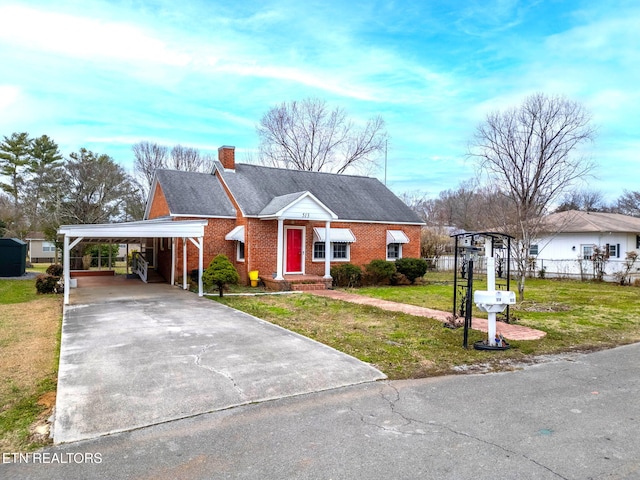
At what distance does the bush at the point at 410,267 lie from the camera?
2039cm

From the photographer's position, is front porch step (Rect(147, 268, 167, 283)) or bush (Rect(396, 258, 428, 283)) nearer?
front porch step (Rect(147, 268, 167, 283))

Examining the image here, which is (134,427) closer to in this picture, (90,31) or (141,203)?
(90,31)

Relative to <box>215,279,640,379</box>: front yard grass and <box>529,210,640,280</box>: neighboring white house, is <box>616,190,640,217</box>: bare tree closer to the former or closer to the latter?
<box>529,210,640,280</box>: neighboring white house

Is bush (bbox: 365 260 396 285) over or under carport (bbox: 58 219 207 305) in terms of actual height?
under

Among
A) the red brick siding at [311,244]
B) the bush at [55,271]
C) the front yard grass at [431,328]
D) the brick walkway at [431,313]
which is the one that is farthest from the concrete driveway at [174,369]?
the bush at [55,271]

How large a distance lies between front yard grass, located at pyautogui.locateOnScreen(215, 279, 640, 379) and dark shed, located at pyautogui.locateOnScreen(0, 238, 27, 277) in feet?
55.7

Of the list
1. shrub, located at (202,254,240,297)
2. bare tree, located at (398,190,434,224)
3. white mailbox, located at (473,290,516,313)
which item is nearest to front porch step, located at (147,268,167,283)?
shrub, located at (202,254,240,297)

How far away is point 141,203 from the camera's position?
129 feet

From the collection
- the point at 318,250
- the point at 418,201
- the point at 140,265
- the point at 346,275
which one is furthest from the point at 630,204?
the point at 140,265

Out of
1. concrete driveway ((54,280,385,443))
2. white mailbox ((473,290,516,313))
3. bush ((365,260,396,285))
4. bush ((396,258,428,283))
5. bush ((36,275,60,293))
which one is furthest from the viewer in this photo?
bush ((396,258,428,283))

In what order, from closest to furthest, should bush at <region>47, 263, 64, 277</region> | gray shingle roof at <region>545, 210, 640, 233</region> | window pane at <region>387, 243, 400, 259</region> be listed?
bush at <region>47, 263, 64, 277</region>
window pane at <region>387, 243, 400, 259</region>
gray shingle roof at <region>545, 210, 640, 233</region>

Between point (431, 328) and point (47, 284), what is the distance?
1411 cm

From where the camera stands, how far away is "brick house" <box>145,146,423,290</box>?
18.0m

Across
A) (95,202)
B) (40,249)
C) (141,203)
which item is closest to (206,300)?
(95,202)
